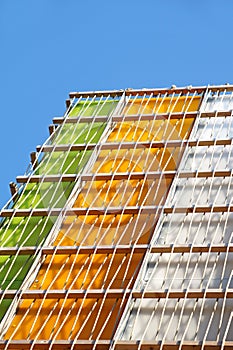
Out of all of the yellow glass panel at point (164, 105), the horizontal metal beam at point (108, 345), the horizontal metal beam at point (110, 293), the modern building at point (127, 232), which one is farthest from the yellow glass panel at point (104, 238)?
the yellow glass panel at point (164, 105)

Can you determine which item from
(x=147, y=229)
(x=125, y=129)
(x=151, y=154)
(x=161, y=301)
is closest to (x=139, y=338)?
(x=161, y=301)

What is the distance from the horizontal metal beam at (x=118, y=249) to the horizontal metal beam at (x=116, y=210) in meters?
0.93

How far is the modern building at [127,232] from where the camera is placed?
1138cm

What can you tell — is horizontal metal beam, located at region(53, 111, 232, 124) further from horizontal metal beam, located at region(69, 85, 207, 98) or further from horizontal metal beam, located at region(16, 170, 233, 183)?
horizontal metal beam, located at region(16, 170, 233, 183)

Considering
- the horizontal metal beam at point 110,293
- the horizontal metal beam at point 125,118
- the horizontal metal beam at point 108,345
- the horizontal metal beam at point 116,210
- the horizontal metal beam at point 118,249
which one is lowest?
the horizontal metal beam at point 108,345

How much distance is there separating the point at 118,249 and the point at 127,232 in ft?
2.27

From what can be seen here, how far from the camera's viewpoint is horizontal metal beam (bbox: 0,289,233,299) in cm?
1120

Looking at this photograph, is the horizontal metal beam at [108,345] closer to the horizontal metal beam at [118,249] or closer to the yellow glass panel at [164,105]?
the horizontal metal beam at [118,249]

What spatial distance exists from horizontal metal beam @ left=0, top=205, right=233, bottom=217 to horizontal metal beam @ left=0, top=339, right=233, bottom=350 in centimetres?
299

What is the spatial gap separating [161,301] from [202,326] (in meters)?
0.82

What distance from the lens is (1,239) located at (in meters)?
14.1

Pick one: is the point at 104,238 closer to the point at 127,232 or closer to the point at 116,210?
the point at 127,232

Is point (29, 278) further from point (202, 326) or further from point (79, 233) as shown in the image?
point (202, 326)

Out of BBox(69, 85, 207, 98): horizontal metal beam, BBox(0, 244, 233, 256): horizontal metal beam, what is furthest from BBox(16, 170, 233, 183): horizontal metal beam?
BBox(69, 85, 207, 98): horizontal metal beam
